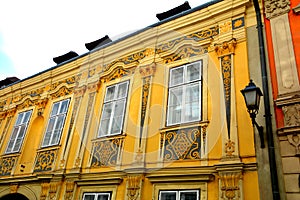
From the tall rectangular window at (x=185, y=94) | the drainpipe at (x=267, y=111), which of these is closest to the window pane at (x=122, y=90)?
the tall rectangular window at (x=185, y=94)

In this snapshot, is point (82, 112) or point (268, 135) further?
point (82, 112)

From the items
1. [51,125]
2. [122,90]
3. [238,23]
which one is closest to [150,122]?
[122,90]

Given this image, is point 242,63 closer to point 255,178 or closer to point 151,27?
point 255,178

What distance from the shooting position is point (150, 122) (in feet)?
22.2


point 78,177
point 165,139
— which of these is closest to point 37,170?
point 78,177

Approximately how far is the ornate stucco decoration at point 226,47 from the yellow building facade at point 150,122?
3 cm

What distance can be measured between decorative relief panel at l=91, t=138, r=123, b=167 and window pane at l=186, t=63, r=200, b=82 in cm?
245

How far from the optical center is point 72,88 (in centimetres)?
935

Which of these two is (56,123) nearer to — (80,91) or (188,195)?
(80,91)

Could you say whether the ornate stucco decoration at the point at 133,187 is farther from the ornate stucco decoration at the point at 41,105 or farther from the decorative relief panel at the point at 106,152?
the ornate stucco decoration at the point at 41,105

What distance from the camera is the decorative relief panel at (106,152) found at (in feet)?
A: 22.4

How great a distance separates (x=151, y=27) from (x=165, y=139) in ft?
12.7

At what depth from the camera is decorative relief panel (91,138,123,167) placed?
683cm

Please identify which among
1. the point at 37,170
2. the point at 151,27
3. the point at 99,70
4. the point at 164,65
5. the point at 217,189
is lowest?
the point at 217,189
